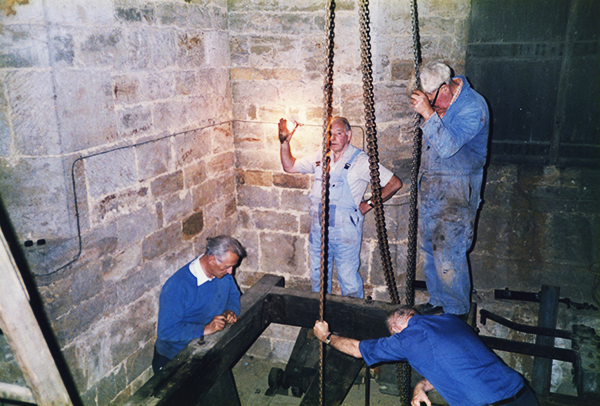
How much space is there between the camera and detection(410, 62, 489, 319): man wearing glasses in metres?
3.52

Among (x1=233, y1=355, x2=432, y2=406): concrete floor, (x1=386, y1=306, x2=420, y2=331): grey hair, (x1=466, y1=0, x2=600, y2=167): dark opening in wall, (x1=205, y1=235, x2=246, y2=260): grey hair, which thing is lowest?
(x1=233, y1=355, x2=432, y2=406): concrete floor

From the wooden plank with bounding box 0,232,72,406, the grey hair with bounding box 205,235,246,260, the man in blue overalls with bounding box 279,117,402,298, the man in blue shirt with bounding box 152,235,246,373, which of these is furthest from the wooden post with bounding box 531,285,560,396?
the wooden plank with bounding box 0,232,72,406

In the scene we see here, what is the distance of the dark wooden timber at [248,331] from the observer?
266cm

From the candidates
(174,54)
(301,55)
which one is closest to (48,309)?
(174,54)

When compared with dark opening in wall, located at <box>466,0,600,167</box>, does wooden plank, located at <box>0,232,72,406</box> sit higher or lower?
lower

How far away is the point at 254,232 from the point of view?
513cm

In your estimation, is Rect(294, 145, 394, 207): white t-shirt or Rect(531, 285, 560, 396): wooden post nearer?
Rect(531, 285, 560, 396): wooden post

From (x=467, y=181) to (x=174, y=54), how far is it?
105 inches

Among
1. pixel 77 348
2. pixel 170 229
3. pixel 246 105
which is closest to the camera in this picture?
pixel 77 348

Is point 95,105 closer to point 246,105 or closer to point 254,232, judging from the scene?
point 246,105

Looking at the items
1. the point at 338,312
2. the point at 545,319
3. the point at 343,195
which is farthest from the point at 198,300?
the point at 545,319

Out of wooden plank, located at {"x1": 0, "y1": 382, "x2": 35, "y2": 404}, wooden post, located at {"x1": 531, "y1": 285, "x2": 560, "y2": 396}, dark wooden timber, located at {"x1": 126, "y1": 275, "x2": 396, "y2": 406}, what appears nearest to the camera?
wooden plank, located at {"x1": 0, "y1": 382, "x2": 35, "y2": 404}

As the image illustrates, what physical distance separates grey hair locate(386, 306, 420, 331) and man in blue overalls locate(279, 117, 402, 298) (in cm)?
131

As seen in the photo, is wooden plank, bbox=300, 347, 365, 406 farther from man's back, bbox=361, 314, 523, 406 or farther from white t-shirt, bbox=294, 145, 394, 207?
white t-shirt, bbox=294, 145, 394, 207
